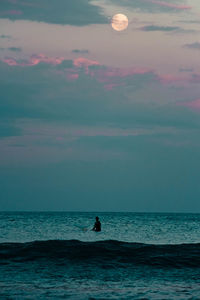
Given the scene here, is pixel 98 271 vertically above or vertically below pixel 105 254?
below

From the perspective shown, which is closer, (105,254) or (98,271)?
(98,271)

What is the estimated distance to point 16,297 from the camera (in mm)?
14539

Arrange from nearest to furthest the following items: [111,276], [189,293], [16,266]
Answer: [189,293]
[111,276]
[16,266]

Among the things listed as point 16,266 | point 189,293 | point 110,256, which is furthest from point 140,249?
point 189,293

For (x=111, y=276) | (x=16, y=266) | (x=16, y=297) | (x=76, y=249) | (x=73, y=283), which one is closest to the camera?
(x=16, y=297)

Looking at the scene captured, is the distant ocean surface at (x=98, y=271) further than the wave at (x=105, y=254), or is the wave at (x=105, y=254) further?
the wave at (x=105, y=254)

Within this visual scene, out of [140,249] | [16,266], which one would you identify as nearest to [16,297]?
[16,266]

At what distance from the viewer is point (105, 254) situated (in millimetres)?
25188

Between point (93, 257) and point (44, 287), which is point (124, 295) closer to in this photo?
point (44, 287)

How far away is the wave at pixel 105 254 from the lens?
23359 mm

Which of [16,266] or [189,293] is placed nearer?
[189,293]

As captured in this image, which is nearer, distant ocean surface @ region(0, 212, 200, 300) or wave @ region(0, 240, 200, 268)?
distant ocean surface @ region(0, 212, 200, 300)

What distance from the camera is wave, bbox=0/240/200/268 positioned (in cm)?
2336

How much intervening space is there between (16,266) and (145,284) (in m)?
7.29
